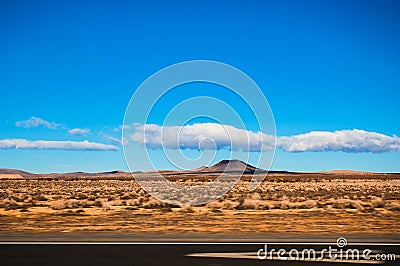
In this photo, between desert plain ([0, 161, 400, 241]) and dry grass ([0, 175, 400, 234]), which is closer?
desert plain ([0, 161, 400, 241])

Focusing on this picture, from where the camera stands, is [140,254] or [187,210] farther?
[187,210]

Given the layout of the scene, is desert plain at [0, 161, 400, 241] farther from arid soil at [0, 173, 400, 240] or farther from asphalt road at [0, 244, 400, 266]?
asphalt road at [0, 244, 400, 266]

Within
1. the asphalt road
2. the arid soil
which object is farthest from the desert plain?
the asphalt road

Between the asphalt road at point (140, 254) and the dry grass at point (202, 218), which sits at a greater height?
the dry grass at point (202, 218)

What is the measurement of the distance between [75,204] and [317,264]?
25.3 m

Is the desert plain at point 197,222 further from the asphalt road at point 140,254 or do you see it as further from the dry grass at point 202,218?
the asphalt road at point 140,254

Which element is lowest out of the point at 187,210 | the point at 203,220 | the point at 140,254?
the point at 140,254

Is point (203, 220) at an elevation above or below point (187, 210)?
below

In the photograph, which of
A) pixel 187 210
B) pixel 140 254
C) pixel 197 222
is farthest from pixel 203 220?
pixel 140 254

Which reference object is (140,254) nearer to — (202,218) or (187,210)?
(202,218)

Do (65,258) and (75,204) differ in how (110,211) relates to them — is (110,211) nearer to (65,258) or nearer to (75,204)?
(75,204)

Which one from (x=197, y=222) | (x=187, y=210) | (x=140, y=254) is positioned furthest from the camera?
(x=187, y=210)

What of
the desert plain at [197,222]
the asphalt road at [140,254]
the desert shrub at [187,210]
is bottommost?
the asphalt road at [140,254]

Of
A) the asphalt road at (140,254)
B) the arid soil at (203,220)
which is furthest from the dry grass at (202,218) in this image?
the asphalt road at (140,254)
